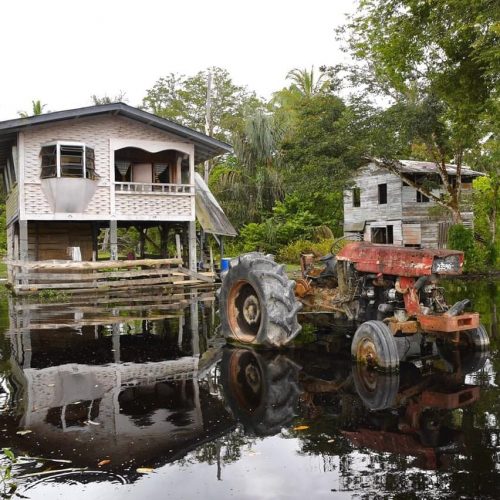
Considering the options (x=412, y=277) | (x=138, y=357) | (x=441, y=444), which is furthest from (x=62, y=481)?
(x=412, y=277)

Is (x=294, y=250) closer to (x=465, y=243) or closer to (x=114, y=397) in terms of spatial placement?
(x=465, y=243)

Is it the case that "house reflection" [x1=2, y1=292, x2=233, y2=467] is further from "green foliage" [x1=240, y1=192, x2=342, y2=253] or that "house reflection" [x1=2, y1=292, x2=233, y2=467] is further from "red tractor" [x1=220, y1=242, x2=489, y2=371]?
"green foliage" [x1=240, y1=192, x2=342, y2=253]

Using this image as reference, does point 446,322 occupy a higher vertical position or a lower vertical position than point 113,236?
lower

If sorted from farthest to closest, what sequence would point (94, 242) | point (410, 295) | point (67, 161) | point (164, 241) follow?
point (164, 241), point (94, 242), point (67, 161), point (410, 295)

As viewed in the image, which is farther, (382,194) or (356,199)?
(356,199)

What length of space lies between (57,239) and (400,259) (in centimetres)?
Answer: 2010

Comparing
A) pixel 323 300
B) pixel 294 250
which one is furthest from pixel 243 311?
pixel 294 250

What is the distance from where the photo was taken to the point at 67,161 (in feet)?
66.2

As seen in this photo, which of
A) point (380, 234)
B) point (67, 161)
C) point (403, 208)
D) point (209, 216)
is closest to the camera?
point (67, 161)

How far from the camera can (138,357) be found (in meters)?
8.11

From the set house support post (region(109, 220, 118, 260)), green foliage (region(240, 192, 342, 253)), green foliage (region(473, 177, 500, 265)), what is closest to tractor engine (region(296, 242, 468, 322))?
house support post (region(109, 220, 118, 260))

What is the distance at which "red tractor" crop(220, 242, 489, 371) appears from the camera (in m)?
6.77

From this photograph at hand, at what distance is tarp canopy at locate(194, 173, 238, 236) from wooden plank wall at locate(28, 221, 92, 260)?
5052mm

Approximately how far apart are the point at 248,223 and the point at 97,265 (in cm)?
2031
